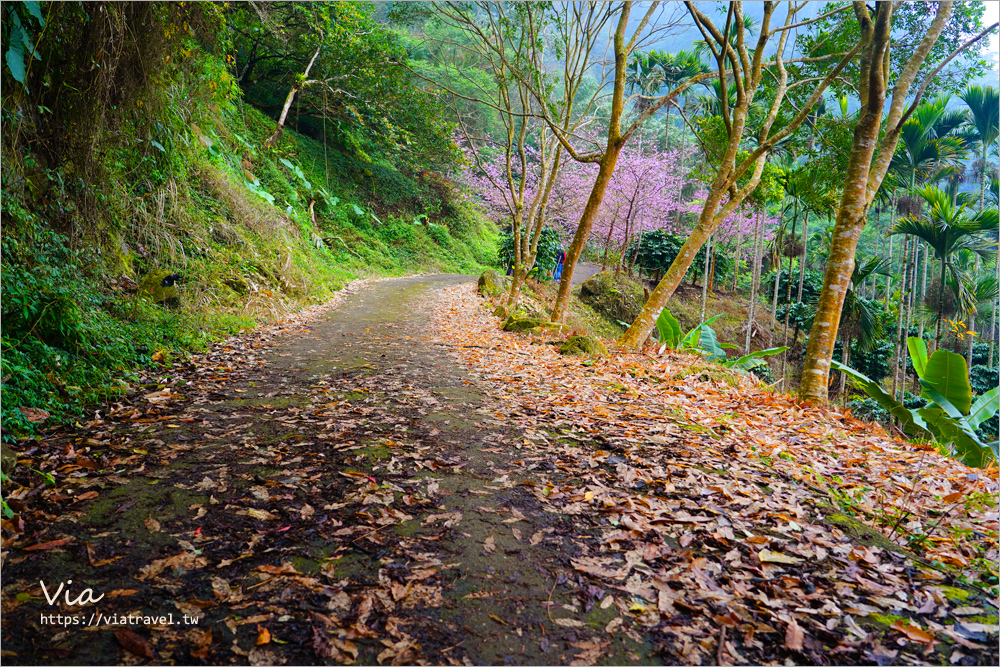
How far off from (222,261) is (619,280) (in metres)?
13.5

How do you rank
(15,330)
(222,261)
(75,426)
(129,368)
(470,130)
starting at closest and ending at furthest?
(75,426), (15,330), (129,368), (222,261), (470,130)

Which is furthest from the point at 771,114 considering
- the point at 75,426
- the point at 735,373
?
the point at 75,426

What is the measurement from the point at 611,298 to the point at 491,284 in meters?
4.37

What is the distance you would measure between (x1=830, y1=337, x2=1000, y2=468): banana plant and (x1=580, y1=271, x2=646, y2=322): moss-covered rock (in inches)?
492

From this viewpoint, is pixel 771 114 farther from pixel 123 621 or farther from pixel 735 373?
pixel 123 621

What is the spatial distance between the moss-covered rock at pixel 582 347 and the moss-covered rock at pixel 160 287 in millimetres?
5204

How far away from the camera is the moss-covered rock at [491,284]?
53.6ft

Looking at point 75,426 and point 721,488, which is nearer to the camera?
point 721,488

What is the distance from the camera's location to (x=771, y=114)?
25.4ft

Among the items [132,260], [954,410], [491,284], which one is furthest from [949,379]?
[491,284]

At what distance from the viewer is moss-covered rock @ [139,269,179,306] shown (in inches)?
247

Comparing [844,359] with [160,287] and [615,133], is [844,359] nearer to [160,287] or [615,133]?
[615,133]

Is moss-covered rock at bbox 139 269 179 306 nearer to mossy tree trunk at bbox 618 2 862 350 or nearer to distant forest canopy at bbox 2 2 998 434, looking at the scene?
distant forest canopy at bbox 2 2 998 434

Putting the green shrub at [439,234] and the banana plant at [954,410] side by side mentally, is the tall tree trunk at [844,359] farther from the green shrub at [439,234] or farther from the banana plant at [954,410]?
the green shrub at [439,234]
